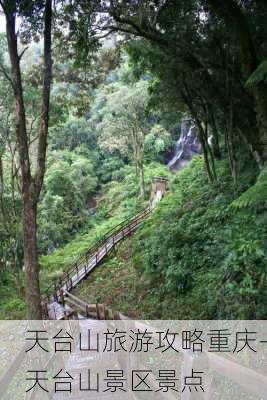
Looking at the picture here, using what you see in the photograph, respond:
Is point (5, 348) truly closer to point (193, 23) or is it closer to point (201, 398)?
point (201, 398)

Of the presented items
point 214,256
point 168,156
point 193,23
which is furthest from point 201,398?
point 168,156

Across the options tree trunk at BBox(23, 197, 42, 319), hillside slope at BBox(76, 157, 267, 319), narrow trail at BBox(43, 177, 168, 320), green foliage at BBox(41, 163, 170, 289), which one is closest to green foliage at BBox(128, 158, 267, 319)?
hillside slope at BBox(76, 157, 267, 319)

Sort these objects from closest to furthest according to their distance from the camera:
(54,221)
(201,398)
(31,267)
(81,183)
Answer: (201,398)
(31,267)
(54,221)
(81,183)

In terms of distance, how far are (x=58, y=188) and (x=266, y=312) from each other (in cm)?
2459

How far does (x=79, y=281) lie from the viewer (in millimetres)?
15789

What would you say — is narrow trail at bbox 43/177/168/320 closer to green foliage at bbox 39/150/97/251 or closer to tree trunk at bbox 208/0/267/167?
tree trunk at bbox 208/0/267/167

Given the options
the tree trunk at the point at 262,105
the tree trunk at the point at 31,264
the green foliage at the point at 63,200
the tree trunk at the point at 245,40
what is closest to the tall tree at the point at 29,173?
the tree trunk at the point at 31,264

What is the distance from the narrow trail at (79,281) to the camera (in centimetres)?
933

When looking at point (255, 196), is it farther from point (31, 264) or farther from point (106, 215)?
point (106, 215)

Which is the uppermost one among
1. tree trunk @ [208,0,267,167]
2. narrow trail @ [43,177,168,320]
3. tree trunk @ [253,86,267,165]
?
tree trunk @ [208,0,267,167]

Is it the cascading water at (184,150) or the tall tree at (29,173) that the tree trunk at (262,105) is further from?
the cascading water at (184,150)

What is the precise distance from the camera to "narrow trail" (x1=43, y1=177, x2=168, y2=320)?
933 centimetres

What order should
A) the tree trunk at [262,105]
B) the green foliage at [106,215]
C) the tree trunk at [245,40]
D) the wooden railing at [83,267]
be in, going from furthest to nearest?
the green foliage at [106,215], the wooden railing at [83,267], the tree trunk at [262,105], the tree trunk at [245,40]

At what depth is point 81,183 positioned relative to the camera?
1172 inches
